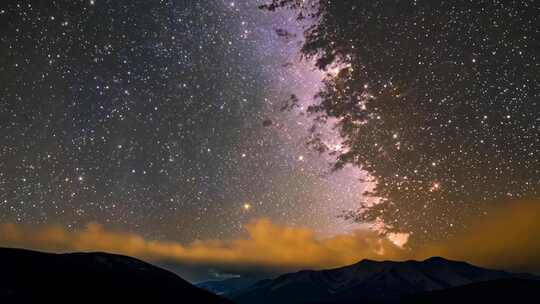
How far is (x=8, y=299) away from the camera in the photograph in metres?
81.3

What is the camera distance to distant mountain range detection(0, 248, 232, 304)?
92.5 metres

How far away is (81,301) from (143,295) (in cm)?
2152

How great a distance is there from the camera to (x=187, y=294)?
126m

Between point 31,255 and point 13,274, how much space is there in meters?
22.2

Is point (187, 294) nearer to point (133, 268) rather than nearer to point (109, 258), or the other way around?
point (133, 268)

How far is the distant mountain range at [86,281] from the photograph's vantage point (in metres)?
92.5

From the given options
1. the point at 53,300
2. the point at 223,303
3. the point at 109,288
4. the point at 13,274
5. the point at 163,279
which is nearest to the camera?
the point at 53,300

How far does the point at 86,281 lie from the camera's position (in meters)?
112

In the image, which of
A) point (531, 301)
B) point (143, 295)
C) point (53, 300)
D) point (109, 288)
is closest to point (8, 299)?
point (53, 300)

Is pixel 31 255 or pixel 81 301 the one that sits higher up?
pixel 31 255

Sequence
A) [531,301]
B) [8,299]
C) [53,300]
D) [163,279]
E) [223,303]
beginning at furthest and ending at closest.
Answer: [531,301], [163,279], [223,303], [53,300], [8,299]

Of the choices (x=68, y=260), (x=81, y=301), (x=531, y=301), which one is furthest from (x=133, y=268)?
(x=531, y=301)

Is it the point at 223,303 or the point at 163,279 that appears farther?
the point at 163,279

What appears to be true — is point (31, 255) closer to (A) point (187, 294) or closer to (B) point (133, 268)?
(B) point (133, 268)
